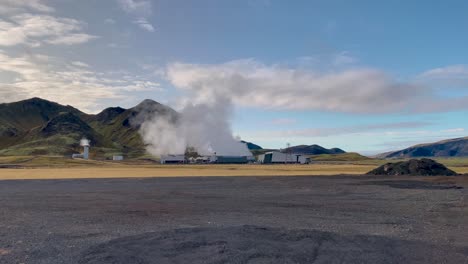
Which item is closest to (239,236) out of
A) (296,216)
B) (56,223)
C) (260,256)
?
Answer: (260,256)

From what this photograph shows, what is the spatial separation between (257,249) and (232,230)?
3.53 metres

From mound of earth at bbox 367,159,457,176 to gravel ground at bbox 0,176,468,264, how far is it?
39.4m

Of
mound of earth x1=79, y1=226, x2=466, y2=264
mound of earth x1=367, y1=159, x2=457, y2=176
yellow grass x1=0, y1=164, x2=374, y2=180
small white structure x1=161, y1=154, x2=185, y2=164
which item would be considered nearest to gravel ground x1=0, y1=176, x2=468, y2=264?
mound of earth x1=79, y1=226, x2=466, y2=264

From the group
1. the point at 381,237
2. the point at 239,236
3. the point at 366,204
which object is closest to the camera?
the point at 239,236

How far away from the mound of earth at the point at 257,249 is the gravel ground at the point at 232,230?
0.12ft

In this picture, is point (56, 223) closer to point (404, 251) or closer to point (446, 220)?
point (404, 251)

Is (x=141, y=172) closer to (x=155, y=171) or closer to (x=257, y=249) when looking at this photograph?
(x=155, y=171)

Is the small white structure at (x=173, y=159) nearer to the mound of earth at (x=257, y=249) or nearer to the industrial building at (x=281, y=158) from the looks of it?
the industrial building at (x=281, y=158)

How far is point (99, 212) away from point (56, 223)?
4525mm

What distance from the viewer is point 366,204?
31734 millimetres

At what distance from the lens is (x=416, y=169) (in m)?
73.0

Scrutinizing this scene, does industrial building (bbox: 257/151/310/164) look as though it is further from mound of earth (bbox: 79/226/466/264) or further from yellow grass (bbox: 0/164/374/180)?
mound of earth (bbox: 79/226/466/264)

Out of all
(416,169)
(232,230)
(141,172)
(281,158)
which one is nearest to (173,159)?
(281,158)

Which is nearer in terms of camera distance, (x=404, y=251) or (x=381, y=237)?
(x=404, y=251)
